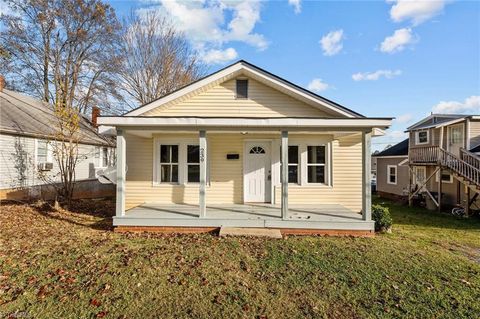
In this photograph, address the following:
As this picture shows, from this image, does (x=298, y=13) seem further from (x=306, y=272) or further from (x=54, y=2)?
(x=54, y=2)

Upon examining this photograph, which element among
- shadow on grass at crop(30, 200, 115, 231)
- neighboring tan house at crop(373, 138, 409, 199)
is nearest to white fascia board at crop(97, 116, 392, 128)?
shadow on grass at crop(30, 200, 115, 231)

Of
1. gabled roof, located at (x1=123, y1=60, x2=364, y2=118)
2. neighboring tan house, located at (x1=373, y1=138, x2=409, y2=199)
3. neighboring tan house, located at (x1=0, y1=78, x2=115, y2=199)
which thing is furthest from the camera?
neighboring tan house, located at (x1=373, y1=138, x2=409, y2=199)

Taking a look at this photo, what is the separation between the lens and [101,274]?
14.6 feet

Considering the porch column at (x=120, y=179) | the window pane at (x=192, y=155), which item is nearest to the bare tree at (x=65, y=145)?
the porch column at (x=120, y=179)

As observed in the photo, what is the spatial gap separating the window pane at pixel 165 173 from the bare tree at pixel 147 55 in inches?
531

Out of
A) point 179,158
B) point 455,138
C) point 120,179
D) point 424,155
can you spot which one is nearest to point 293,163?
point 179,158

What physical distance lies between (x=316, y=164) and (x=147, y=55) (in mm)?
18023

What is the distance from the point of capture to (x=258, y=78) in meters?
8.91

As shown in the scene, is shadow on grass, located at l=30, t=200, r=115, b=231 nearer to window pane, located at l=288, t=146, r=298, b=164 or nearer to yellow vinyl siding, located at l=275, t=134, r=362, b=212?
yellow vinyl siding, located at l=275, t=134, r=362, b=212

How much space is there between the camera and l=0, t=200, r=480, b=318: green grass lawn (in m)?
3.53

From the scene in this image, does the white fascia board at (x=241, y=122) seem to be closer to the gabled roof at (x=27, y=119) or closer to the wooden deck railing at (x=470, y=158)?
the gabled roof at (x=27, y=119)

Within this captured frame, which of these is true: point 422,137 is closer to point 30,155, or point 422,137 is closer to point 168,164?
point 168,164

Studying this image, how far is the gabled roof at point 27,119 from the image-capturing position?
11945 mm

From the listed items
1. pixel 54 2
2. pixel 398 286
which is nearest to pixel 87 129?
pixel 54 2
